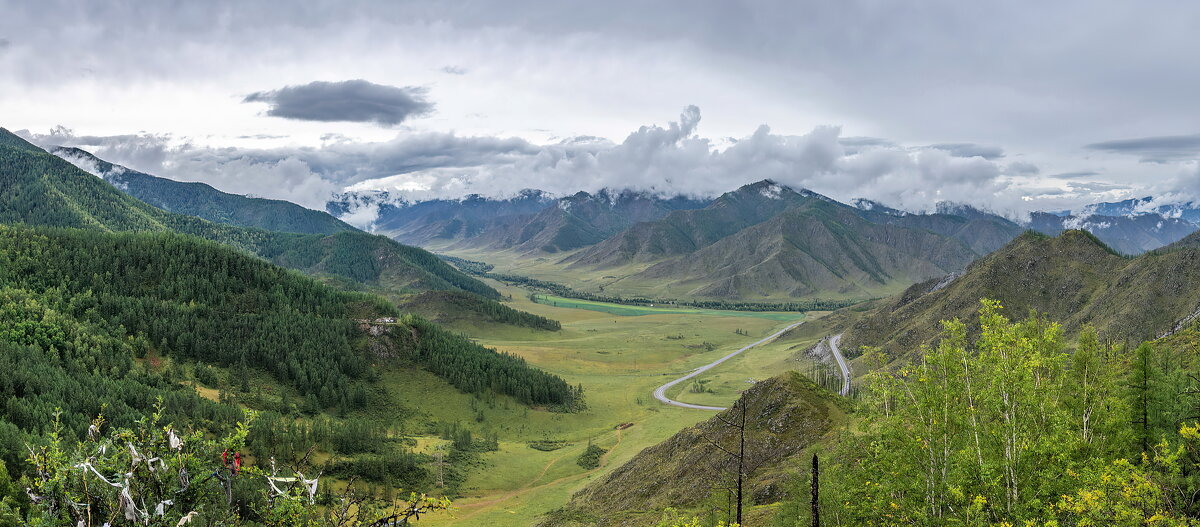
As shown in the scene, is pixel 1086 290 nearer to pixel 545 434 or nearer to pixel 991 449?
pixel 545 434

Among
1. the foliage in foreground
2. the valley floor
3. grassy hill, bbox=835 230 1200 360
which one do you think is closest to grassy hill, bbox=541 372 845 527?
the valley floor

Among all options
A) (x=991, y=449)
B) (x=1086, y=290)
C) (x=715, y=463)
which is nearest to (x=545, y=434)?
(x=715, y=463)

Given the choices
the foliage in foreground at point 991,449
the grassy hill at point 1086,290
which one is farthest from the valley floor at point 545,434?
Result: the grassy hill at point 1086,290

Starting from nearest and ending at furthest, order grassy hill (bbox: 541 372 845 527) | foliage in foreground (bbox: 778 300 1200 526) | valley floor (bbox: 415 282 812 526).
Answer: foliage in foreground (bbox: 778 300 1200 526)
grassy hill (bbox: 541 372 845 527)
valley floor (bbox: 415 282 812 526)

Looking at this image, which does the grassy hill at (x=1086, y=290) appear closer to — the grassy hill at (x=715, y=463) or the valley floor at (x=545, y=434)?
the valley floor at (x=545, y=434)

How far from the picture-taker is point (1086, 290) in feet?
580

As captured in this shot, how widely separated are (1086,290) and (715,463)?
164 m

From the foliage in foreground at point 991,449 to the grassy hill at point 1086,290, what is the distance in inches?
4805

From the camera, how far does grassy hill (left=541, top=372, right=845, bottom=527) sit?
6725 cm

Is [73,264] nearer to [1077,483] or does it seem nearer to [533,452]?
[533,452]

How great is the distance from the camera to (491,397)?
16312 cm

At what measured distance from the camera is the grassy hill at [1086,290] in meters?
145

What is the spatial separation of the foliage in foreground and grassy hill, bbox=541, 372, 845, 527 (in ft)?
97.3

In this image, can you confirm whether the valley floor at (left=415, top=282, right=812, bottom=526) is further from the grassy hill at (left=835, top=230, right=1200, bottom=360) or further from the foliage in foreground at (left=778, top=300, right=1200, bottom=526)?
the grassy hill at (left=835, top=230, right=1200, bottom=360)
